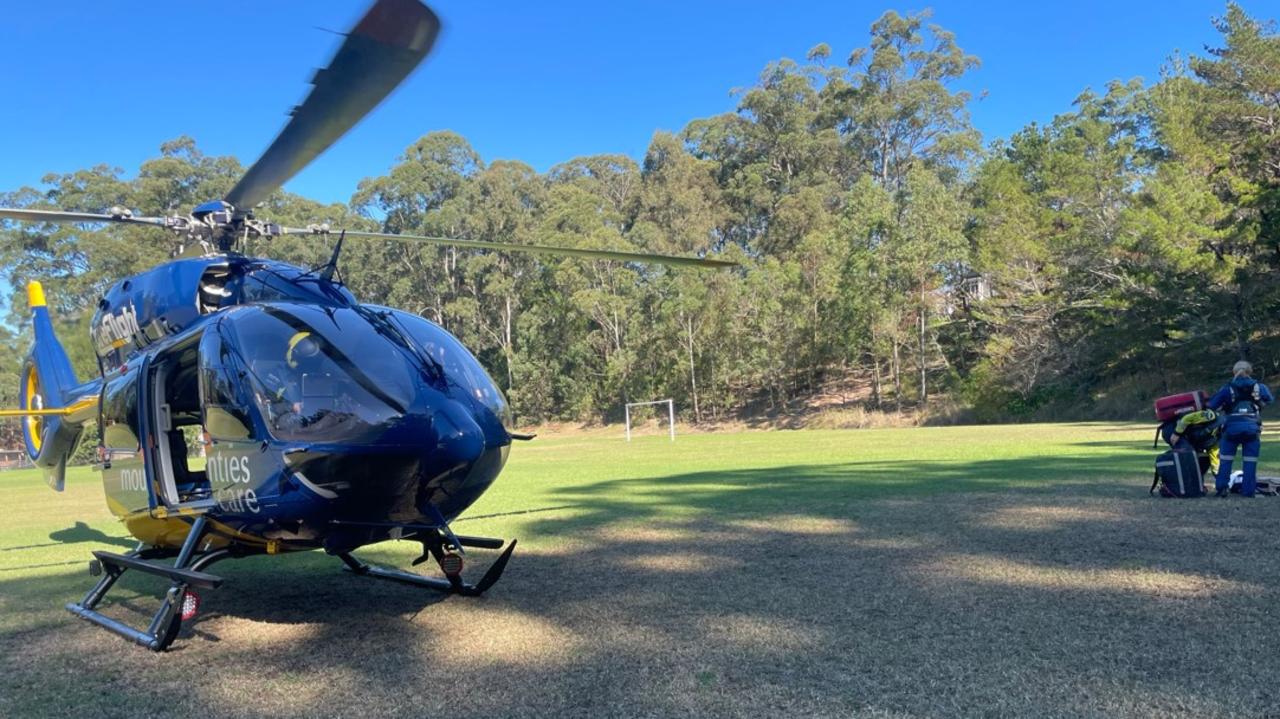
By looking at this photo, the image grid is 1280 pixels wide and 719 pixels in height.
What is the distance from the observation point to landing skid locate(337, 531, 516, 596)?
575 centimetres

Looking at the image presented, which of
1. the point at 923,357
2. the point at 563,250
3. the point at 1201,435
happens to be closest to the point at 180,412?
the point at 563,250

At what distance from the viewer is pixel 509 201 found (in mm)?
58875

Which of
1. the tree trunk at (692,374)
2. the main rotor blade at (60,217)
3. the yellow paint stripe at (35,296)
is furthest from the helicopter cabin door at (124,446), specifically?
the tree trunk at (692,374)

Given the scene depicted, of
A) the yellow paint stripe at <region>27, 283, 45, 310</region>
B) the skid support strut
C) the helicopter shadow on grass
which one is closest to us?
the skid support strut

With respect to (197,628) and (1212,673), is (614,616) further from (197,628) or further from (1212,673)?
(1212,673)

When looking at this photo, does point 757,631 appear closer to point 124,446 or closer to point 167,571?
point 167,571

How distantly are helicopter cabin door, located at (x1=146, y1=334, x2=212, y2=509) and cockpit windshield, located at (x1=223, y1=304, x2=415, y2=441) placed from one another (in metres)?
0.79

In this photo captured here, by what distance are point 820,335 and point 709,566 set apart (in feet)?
132

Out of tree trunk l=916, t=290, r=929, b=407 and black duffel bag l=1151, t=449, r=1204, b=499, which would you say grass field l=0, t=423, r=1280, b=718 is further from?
tree trunk l=916, t=290, r=929, b=407

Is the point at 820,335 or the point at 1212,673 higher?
the point at 820,335

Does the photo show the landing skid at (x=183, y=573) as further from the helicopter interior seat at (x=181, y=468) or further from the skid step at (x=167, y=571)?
the helicopter interior seat at (x=181, y=468)

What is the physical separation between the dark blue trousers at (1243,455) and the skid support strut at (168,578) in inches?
401

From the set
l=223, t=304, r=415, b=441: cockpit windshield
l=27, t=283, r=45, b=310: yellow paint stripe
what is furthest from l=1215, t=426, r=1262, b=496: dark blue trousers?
l=27, t=283, r=45, b=310: yellow paint stripe

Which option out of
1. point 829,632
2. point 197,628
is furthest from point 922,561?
point 197,628
